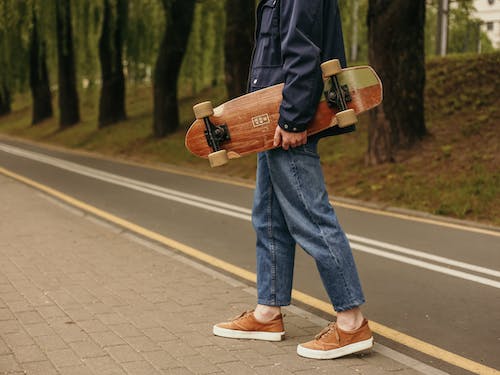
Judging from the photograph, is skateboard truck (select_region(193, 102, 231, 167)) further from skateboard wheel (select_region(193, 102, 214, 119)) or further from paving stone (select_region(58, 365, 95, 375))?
paving stone (select_region(58, 365, 95, 375))

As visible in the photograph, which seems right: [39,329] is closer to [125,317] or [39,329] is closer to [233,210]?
[125,317]

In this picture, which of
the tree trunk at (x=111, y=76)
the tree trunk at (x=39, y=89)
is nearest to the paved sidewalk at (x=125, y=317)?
the tree trunk at (x=111, y=76)

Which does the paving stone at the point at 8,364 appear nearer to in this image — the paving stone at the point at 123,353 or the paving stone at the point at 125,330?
the paving stone at the point at 123,353

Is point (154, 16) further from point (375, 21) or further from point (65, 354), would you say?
point (65, 354)

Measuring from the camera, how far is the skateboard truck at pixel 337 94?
14.7ft

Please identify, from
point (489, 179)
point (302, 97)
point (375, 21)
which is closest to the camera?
point (302, 97)

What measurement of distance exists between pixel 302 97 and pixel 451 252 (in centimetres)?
402

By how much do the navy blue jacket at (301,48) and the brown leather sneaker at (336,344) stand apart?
40.4 inches

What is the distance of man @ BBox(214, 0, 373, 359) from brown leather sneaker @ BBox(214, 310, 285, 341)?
0.01 meters

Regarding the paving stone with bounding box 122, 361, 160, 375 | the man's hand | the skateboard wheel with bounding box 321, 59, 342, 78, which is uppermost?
the skateboard wheel with bounding box 321, 59, 342, 78

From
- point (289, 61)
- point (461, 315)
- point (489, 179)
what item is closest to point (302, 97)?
point (289, 61)

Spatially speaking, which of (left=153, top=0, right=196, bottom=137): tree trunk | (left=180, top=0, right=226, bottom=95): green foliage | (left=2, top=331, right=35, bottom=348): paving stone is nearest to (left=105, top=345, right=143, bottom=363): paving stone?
(left=2, top=331, right=35, bottom=348): paving stone

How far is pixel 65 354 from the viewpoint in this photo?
4.61 meters

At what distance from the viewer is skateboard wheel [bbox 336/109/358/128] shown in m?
4.47
